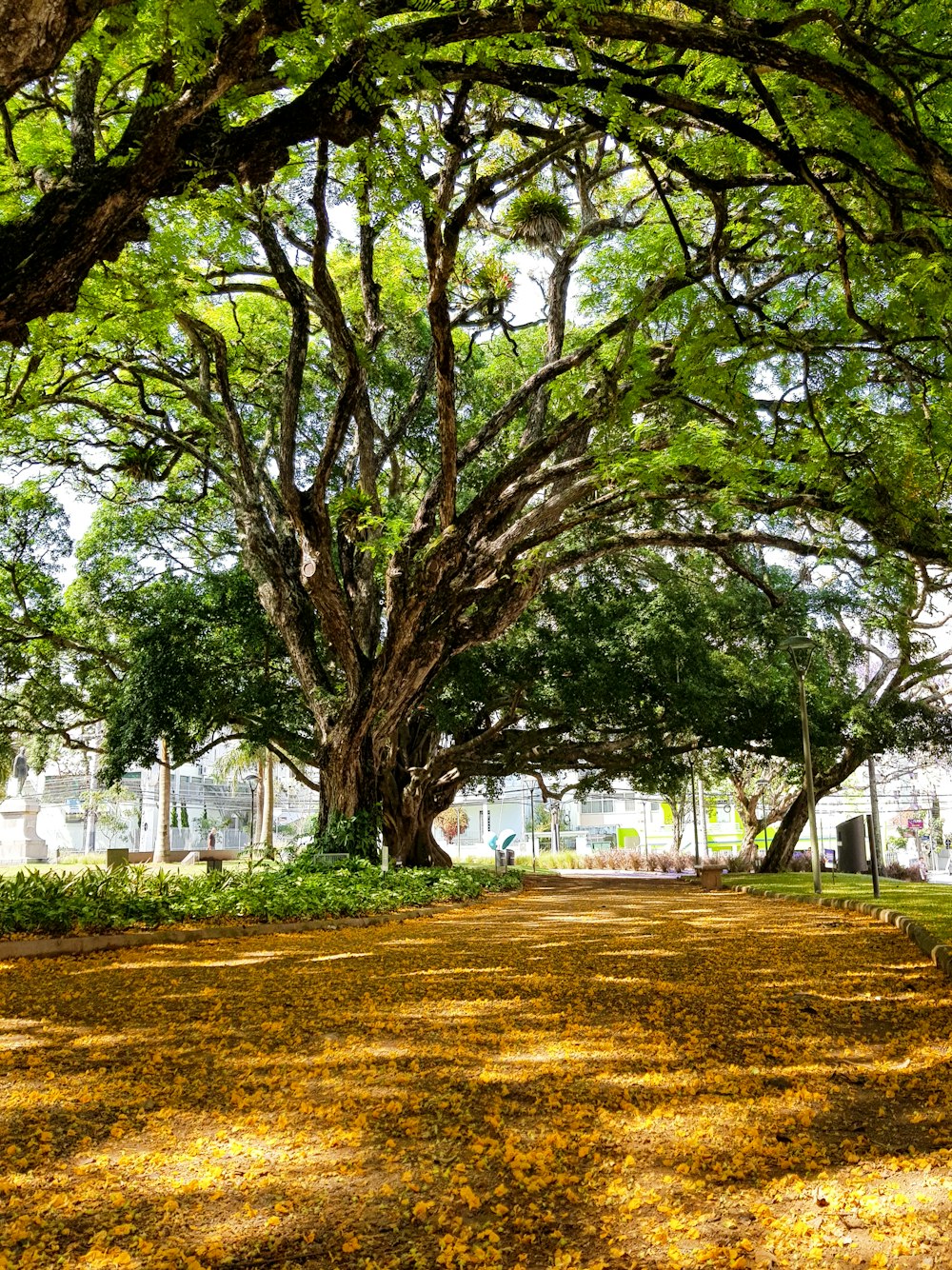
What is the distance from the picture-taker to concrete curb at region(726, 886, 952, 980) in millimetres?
5081

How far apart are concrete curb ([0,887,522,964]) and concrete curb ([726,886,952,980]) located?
4.40 meters

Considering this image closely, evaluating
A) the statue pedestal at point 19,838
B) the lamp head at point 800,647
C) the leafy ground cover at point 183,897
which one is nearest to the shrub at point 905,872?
the lamp head at point 800,647

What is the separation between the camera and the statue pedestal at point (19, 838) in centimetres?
2847

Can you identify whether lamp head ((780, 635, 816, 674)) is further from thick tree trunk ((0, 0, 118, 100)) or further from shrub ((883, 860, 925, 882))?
thick tree trunk ((0, 0, 118, 100))

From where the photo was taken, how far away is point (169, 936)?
21.9 ft

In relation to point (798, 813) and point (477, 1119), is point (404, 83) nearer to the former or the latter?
point (477, 1119)

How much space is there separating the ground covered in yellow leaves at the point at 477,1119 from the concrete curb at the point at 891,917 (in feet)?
0.44

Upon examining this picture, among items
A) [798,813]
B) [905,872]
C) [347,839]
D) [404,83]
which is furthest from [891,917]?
[905,872]

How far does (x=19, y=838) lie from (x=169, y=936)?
25.3 meters

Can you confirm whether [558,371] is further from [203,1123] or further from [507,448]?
[203,1123]

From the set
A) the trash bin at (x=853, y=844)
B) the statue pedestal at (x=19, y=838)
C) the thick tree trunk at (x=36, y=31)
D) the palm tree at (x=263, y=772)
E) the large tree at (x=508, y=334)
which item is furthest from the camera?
the statue pedestal at (x=19, y=838)

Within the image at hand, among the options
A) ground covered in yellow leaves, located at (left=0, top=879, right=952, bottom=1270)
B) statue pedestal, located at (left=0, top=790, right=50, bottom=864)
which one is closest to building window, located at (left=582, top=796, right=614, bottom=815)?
statue pedestal, located at (left=0, top=790, right=50, bottom=864)

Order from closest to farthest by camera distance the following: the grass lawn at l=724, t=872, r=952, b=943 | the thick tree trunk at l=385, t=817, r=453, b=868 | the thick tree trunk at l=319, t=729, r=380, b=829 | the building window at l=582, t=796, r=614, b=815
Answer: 1. the grass lawn at l=724, t=872, r=952, b=943
2. the thick tree trunk at l=319, t=729, r=380, b=829
3. the thick tree trunk at l=385, t=817, r=453, b=868
4. the building window at l=582, t=796, r=614, b=815

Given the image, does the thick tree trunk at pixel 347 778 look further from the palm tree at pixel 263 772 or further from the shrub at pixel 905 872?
the shrub at pixel 905 872
